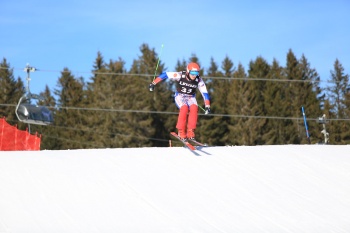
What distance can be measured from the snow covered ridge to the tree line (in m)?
32.2

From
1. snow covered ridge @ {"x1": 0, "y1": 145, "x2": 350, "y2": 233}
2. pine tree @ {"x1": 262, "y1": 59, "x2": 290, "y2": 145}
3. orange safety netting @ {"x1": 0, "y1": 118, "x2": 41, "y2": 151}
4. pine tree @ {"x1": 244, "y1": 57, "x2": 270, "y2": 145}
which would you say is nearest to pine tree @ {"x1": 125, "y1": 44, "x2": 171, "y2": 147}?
pine tree @ {"x1": 244, "y1": 57, "x2": 270, "y2": 145}

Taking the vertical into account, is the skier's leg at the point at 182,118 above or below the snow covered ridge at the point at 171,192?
above

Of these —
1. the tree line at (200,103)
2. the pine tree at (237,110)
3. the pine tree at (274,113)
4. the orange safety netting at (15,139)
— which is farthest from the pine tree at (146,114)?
the orange safety netting at (15,139)

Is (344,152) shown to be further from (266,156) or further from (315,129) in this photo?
(315,129)

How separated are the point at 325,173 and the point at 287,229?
11.4 feet

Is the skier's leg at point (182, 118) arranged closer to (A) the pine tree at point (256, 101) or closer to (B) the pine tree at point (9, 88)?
(A) the pine tree at point (256, 101)

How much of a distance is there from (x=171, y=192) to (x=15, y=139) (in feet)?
35.7

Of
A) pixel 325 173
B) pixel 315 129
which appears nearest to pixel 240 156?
pixel 325 173

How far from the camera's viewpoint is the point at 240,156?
12023mm

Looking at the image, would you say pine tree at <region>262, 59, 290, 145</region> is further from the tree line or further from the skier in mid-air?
the skier in mid-air

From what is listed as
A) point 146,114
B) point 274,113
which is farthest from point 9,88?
point 274,113

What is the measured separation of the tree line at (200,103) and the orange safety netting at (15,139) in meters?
23.9

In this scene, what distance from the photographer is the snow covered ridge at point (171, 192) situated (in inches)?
322

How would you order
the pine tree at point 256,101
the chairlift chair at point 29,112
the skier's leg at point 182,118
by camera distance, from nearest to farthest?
1. the skier's leg at point 182,118
2. the chairlift chair at point 29,112
3. the pine tree at point 256,101
